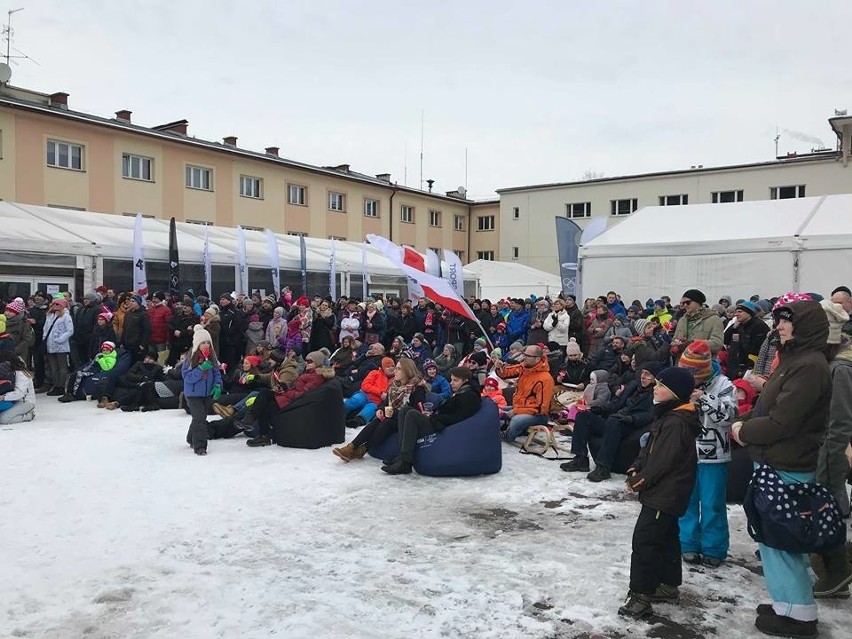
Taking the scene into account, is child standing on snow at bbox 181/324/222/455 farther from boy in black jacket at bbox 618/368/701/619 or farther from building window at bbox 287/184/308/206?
building window at bbox 287/184/308/206

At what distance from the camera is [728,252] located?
1672 centimetres

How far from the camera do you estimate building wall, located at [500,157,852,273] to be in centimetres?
3138

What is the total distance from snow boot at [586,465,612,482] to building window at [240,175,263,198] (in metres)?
27.3

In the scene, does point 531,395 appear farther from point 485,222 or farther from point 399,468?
point 485,222

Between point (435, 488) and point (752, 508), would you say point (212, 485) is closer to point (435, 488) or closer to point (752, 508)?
point (435, 488)

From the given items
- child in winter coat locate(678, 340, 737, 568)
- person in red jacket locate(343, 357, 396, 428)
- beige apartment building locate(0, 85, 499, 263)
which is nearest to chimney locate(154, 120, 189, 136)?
beige apartment building locate(0, 85, 499, 263)

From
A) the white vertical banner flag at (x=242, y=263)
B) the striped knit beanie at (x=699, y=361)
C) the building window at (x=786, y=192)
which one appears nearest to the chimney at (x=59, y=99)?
the white vertical banner flag at (x=242, y=263)

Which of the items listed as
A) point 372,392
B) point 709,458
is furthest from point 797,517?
point 372,392

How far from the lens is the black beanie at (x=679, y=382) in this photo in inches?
160

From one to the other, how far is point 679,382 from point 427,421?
3.54 meters

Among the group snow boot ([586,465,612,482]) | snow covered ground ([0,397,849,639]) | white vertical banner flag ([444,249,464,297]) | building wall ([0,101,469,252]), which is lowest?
snow covered ground ([0,397,849,639])

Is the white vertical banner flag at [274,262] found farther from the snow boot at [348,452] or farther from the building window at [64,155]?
the snow boot at [348,452]

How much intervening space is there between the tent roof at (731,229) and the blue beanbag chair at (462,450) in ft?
39.4

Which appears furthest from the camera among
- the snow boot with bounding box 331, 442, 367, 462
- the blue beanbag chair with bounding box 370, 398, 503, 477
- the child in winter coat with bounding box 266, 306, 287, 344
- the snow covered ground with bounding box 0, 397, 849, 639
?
the child in winter coat with bounding box 266, 306, 287, 344
